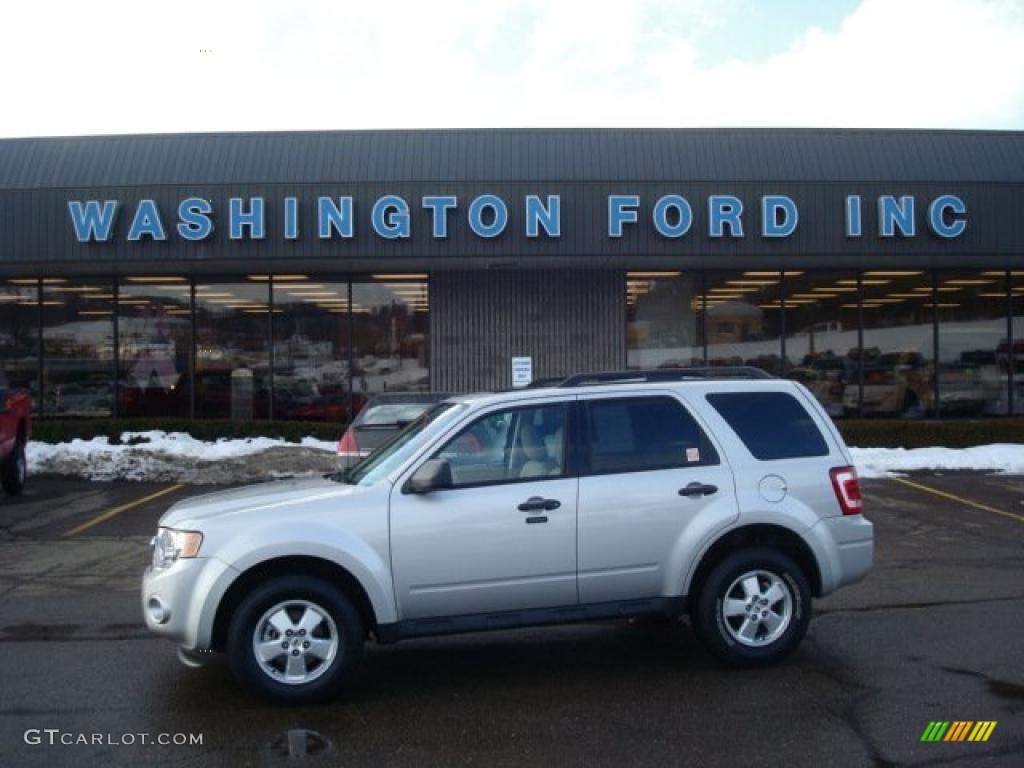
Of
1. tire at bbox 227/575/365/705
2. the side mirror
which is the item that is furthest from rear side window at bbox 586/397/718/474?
tire at bbox 227/575/365/705

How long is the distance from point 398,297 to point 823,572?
585 inches

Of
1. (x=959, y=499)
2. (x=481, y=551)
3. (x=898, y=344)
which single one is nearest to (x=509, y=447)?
(x=481, y=551)

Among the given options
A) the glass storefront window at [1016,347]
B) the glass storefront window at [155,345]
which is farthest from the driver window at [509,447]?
the glass storefront window at [1016,347]

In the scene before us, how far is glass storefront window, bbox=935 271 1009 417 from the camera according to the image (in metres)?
21.3

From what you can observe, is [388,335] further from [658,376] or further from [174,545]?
[174,545]

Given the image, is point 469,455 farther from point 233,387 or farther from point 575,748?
point 233,387

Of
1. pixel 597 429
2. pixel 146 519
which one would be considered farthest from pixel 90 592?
pixel 597 429

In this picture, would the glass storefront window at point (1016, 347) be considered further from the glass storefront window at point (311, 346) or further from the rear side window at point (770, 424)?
the rear side window at point (770, 424)

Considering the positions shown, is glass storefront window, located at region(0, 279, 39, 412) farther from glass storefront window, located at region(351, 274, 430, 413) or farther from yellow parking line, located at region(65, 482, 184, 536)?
yellow parking line, located at region(65, 482, 184, 536)

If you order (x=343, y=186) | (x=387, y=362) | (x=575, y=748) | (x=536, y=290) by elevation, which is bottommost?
(x=575, y=748)

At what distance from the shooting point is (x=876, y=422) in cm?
1953

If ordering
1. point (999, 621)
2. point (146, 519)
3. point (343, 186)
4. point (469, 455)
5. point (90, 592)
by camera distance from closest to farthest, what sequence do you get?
point (469, 455) < point (999, 621) < point (90, 592) < point (146, 519) < point (343, 186)

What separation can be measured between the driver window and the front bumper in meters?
1.41

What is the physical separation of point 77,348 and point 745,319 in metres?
12.7
